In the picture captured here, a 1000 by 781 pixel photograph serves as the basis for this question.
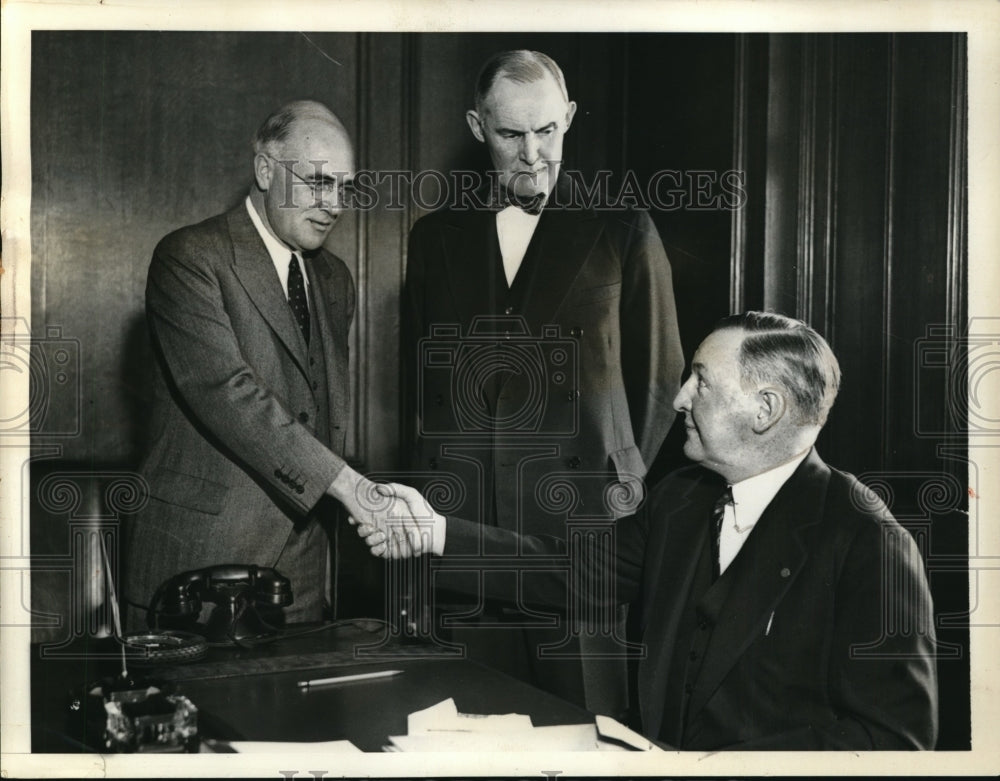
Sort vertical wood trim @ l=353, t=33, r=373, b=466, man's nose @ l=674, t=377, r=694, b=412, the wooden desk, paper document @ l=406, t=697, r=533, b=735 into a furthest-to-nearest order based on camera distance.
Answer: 1. vertical wood trim @ l=353, t=33, r=373, b=466
2. man's nose @ l=674, t=377, r=694, b=412
3. paper document @ l=406, t=697, r=533, b=735
4. the wooden desk

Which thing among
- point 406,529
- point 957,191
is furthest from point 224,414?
point 957,191

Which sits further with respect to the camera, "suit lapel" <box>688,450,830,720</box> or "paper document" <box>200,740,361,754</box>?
"suit lapel" <box>688,450,830,720</box>

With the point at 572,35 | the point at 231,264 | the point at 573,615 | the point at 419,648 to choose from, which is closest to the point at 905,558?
the point at 573,615

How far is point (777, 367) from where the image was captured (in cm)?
279

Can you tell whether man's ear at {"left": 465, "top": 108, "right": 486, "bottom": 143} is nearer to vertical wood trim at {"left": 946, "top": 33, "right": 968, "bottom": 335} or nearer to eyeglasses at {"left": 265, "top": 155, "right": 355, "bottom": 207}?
eyeglasses at {"left": 265, "top": 155, "right": 355, "bottom": 207}

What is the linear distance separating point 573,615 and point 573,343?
2.44ft

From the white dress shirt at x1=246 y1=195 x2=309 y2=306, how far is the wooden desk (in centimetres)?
96

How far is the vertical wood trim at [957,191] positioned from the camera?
296cm

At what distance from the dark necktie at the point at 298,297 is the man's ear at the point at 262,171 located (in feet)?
0.71

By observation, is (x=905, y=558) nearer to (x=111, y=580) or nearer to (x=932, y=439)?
(x=932, y=439)

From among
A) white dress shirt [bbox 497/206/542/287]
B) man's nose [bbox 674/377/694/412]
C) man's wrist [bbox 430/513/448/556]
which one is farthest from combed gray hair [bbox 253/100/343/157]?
man's nose [bbox 674/377/694/412]

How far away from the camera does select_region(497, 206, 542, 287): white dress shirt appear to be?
9.76 ft

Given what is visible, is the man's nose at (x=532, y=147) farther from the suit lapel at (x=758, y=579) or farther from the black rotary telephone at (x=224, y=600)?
the black rotary telephone at (x=224, y=600)

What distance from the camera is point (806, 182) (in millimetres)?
2928
